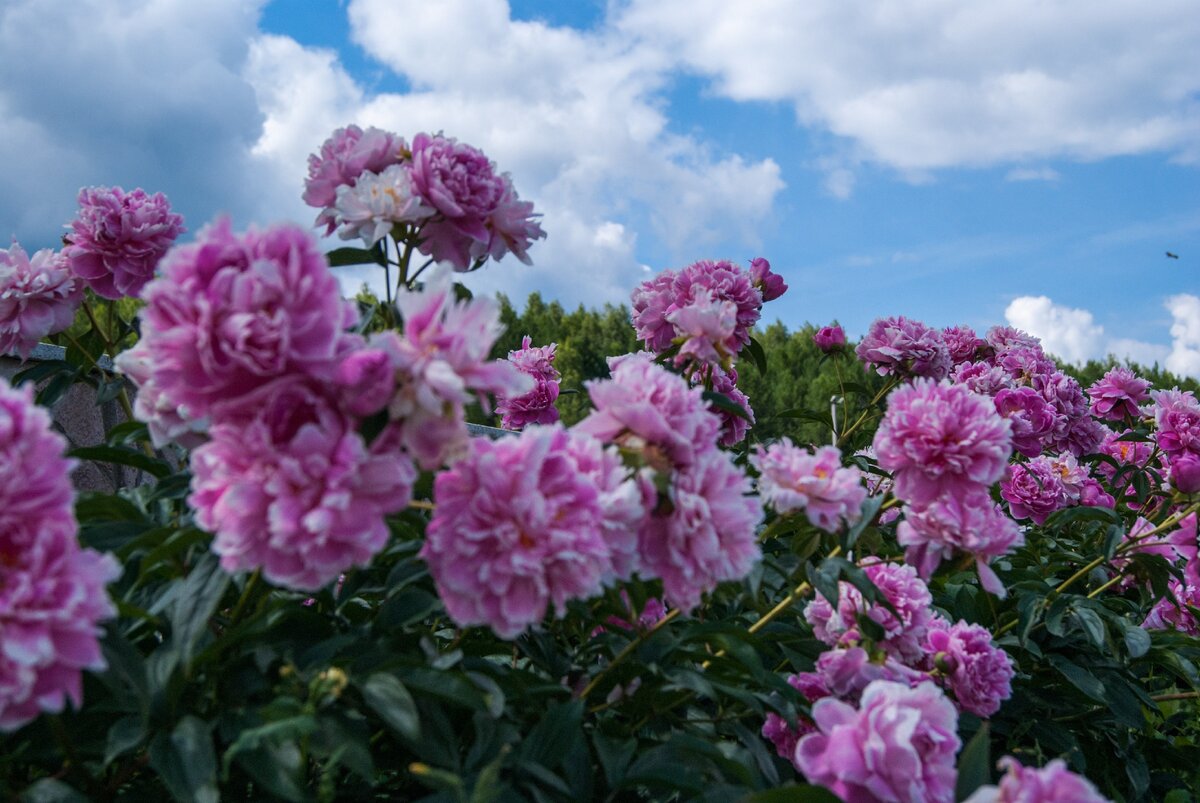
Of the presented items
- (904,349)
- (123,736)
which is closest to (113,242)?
(123,736)

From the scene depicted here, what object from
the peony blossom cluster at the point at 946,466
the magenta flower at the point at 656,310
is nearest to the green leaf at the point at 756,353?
the magenta flower at the point at 656,310

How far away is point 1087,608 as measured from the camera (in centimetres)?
204

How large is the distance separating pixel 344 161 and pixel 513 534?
32.3 inches

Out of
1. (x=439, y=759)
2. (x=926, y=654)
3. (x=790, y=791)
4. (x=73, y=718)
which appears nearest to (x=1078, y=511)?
A: (x=926, y=654)

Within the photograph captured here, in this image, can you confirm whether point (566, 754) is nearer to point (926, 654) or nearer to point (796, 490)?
point (796, 490)

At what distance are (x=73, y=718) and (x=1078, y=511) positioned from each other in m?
1.92

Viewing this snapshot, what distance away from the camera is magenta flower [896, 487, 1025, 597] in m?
1.54

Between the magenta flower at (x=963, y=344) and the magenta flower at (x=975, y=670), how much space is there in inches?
71.7

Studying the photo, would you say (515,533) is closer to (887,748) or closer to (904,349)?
(887,748)

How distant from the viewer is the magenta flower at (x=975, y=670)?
5.66 ft

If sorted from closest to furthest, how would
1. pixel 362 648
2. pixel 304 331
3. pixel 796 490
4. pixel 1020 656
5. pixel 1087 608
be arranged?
pixel 304 331 < pixel 362 648 < pixel 796 490 < pixel 1087 608 < pixel 1020 656

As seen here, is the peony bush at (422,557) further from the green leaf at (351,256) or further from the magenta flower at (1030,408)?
the magenta flower at (1030,408)

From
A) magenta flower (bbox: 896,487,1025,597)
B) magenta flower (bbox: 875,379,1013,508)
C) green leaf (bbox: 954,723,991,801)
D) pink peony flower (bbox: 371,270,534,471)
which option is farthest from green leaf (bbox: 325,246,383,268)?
green leaf (bbox: 954,723,991,801)

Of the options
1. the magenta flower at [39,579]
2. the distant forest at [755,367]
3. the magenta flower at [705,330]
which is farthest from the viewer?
the distant forest at [755,367]
